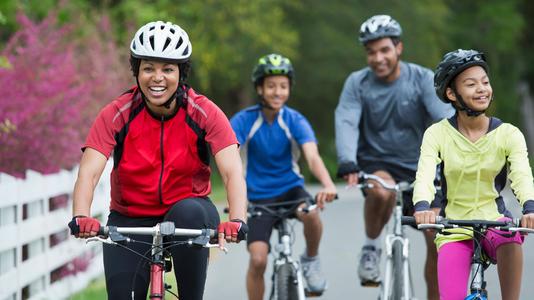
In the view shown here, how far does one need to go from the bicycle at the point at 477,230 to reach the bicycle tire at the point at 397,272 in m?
2.27

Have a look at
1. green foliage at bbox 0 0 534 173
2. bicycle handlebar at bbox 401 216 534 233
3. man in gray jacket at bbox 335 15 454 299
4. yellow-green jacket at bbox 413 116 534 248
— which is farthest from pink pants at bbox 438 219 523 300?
green foliage at bbox 0 0 534 173

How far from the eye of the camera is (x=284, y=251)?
31.1 ft

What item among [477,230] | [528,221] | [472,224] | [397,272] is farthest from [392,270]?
[528,221]

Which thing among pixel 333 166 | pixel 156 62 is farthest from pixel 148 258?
pixel 333 166

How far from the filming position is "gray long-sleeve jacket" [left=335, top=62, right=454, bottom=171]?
10070mm

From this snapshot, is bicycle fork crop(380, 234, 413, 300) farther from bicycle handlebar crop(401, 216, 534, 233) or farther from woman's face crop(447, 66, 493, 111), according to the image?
bicycle handlebar crop(401, 216, 534, 233)

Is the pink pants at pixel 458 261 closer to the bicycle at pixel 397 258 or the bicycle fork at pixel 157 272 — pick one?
the bicycle fork at pixel 157 272

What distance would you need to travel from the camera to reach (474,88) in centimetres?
735

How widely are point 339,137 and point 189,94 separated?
2885 mm

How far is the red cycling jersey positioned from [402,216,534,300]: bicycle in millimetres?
1162

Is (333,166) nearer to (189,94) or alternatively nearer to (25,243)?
(25,243)

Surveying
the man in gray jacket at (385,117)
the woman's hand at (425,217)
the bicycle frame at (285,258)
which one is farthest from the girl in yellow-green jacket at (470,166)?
the man in gray jacket at (385,117)

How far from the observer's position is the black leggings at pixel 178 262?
22.0 feet

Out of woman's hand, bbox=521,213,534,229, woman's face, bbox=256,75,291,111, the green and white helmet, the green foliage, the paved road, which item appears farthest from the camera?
the green foliage
